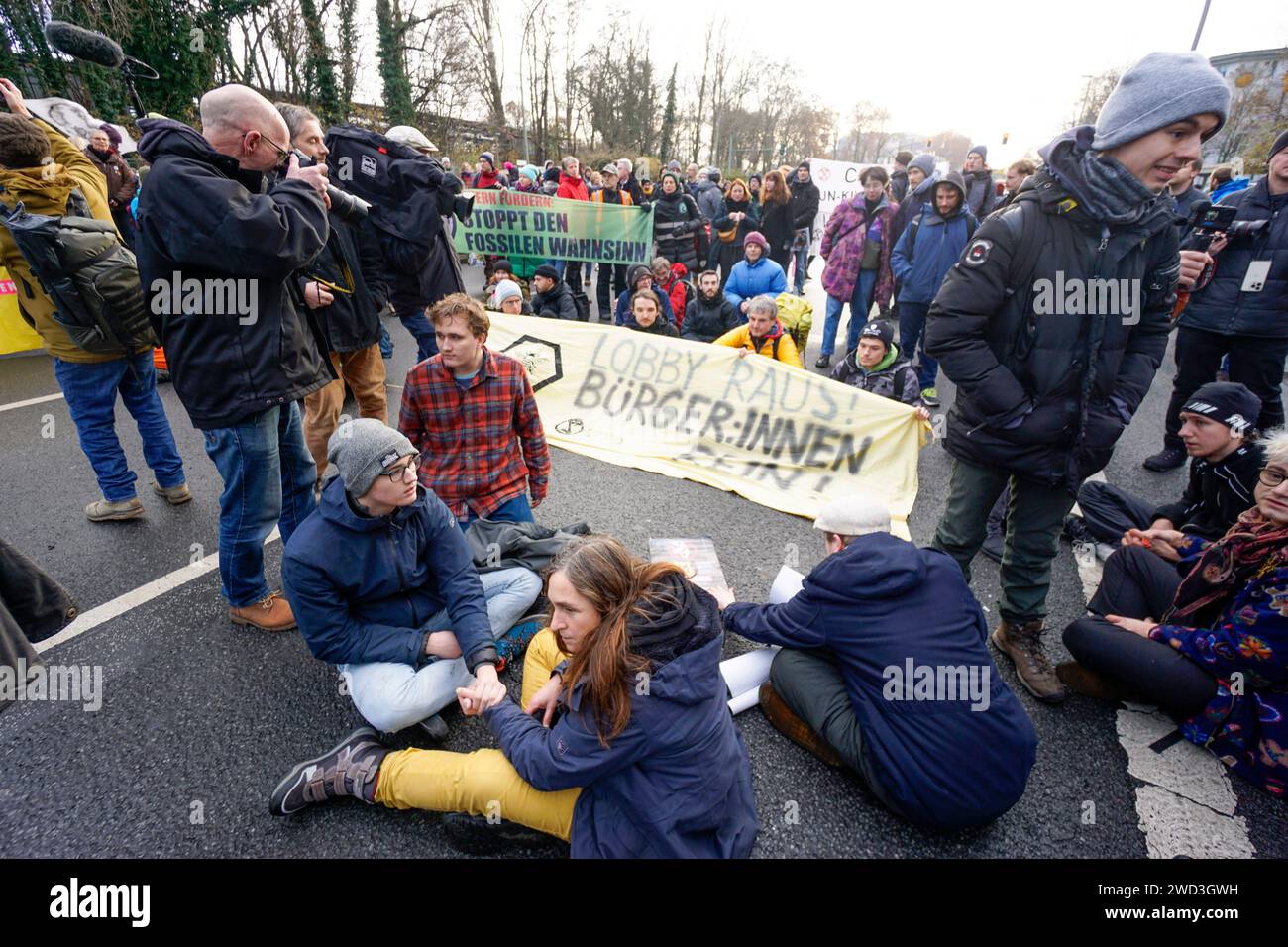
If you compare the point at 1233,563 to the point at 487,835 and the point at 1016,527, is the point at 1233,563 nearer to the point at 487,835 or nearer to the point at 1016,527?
the point at 1016,527

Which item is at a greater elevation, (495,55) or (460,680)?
(495,55)

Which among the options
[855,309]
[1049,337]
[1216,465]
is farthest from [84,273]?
[855,309]

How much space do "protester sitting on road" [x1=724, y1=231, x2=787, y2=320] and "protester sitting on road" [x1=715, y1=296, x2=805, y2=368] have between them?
1383 millimetres

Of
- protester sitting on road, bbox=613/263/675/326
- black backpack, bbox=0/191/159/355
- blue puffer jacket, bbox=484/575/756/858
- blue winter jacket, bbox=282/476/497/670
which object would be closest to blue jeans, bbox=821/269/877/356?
protester sitting on road, bbox=613/263/675/326

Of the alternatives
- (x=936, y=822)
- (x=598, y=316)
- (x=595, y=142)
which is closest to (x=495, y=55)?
(x=595, y=142)

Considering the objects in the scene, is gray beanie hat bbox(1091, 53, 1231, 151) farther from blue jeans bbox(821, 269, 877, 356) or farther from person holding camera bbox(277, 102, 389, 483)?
blue jeans bbox(821, 269, 877, 356)

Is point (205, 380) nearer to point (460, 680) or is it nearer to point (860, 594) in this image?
point (460, 680)

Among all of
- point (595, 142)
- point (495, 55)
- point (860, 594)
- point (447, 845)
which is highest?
point (495, 55)

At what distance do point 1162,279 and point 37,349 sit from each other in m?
9.65

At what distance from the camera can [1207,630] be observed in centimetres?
229

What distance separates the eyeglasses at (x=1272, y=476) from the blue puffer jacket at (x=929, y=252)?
12.9ft

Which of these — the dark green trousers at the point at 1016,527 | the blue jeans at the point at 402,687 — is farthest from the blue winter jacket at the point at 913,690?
the blue jeans at the point at 402,687
